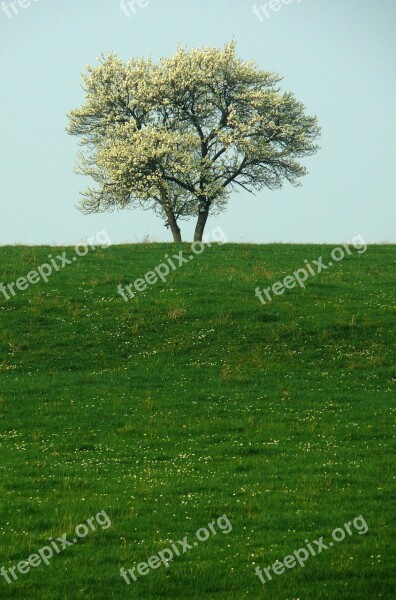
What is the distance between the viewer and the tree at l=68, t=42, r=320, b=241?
6500 centimetres

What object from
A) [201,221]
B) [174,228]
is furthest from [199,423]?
[174,228]

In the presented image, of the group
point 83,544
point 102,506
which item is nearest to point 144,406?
point 102,506

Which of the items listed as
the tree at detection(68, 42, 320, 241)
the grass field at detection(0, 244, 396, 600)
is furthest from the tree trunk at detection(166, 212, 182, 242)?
the grass field at detection(0, 244, 396, 600)

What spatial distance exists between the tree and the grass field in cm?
1865

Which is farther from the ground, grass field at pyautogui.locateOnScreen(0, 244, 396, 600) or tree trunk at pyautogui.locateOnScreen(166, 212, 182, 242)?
tree trunk at pyautogui.locateOnScreen(166, 212, 182, 242)

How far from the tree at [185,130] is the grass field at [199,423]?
18.7m

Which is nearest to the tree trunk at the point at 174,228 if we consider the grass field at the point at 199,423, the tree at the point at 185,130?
the tree at the point at 185,130

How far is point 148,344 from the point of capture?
1305 inches

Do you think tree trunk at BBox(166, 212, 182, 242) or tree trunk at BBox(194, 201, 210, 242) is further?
tree trunk at BBox(166, 212, 182, 242)

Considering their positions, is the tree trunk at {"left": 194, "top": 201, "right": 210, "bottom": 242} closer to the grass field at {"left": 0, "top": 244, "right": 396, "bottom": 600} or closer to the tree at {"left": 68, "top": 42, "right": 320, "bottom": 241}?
the tree at {"left": 68, "top": 42, "right": 320, "bottom": 241}

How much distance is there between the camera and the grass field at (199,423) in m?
14.2

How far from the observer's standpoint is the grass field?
14.2 m

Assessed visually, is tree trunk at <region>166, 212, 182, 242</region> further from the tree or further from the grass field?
the grass field

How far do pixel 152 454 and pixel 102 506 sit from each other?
4.61m
